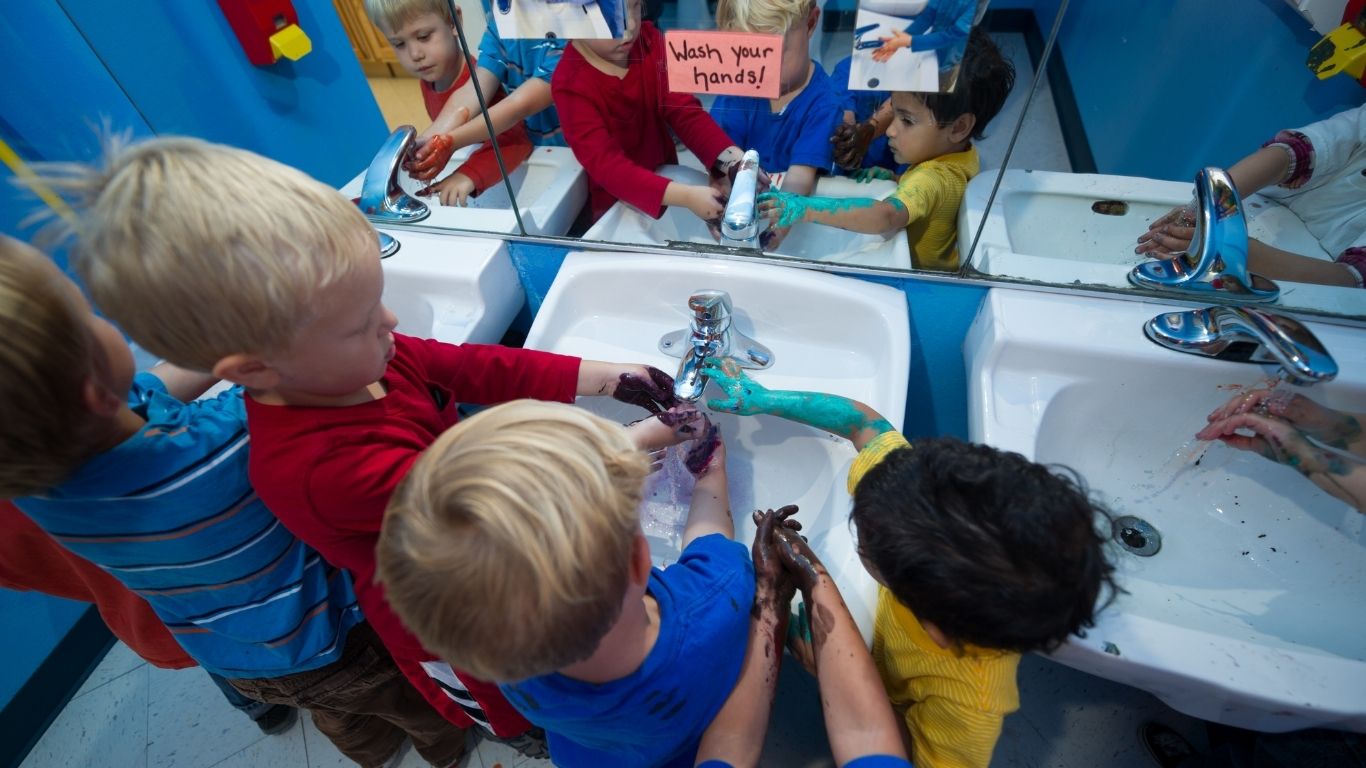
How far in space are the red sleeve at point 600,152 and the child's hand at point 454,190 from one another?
0.19m

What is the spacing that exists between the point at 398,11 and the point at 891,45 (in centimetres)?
68

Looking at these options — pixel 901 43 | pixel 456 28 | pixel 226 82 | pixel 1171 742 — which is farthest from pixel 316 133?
pixel 1171 742

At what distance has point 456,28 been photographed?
0.83m

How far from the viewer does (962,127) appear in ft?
2.55

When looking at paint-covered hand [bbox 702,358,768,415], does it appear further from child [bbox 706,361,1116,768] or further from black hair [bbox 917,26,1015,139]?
black hair [bbox 917,26,1015,139]

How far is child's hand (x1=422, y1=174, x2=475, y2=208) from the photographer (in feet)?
3.39

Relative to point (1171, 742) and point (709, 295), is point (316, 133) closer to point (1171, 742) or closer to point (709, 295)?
point (709, 295)

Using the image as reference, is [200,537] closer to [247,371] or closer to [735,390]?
[247,371]

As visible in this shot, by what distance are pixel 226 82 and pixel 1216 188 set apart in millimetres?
1554

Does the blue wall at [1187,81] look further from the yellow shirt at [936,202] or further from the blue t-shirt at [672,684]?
the blue t-shirt at [672,684]

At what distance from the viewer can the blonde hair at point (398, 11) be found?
0.82 meters

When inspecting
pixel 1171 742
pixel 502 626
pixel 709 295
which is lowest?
pixel 1171 742

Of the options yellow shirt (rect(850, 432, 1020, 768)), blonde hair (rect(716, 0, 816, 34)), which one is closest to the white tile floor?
yellow shirt (rect(850, 432, 1020, 768))

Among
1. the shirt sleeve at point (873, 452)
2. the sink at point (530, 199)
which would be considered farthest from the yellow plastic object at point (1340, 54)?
the sink at point (530, 199)
